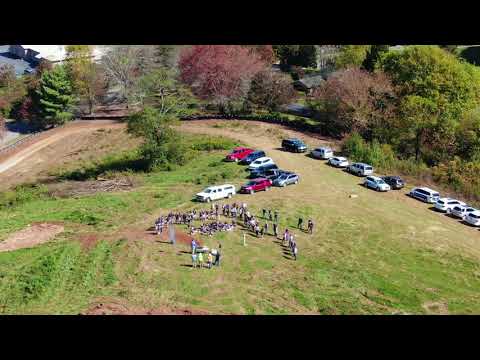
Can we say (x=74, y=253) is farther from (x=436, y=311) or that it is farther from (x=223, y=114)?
(x=223, y=114)

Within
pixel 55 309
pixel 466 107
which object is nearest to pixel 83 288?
pixel 55 309

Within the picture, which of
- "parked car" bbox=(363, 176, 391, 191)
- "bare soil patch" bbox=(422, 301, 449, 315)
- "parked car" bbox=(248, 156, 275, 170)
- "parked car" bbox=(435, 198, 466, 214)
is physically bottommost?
"bare soil patch" bbox=(422, 301, 449, 315)

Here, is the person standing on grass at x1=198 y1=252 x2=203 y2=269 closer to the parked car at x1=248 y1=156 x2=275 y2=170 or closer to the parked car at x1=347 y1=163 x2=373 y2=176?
the parked car at x1=248 y1=156 x2=275 y2=170

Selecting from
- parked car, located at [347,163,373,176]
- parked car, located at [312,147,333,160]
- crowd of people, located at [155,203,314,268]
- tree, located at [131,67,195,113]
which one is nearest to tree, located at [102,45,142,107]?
tree, located at [131,67,195,113]

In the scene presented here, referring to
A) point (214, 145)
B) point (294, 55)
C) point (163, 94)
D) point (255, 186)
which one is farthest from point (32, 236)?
point (294, 55)

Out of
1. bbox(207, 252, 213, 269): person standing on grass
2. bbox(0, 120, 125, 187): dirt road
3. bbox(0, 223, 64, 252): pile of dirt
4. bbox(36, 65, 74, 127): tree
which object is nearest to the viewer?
bbox(207, 252, 213, 269): person standing on grass

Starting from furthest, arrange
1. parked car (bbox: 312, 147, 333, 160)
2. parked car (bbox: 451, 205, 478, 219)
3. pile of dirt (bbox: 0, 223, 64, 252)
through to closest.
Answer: parked car (bbox: 312, 147, 333, 160), parked car (bbox: 451, 205, 478, 219), pile of dirt (bbox: 0, 223, 64, 252)
